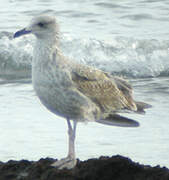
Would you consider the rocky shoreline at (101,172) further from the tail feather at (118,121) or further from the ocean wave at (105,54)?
the ocean wave at (105,54)

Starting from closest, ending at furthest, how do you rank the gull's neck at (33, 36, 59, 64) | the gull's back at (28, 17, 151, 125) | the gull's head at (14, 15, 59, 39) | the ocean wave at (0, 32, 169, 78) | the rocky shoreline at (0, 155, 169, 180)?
the rocky shoreline at (0, 155, 169, 180), the gull's back at (28, 17, 151, 125), the gull's neck at (33, 36, 59, 64), the gull's head at (14, 15, 59, 39), the ocean wave at (0, 32, 169, 78)

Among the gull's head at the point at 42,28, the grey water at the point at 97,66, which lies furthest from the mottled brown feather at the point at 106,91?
the grey water at the point at 97,66

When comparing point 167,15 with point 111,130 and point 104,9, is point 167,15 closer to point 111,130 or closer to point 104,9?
point 104,9

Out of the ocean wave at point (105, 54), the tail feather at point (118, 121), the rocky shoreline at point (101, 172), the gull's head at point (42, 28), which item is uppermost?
the gull's head at point (42, 28)

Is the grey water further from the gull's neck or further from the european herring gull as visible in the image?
the gull's neck

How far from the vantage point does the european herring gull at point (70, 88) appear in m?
5.95

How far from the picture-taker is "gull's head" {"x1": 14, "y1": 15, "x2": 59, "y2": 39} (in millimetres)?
6266

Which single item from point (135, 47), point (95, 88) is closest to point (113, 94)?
point (95, 88)

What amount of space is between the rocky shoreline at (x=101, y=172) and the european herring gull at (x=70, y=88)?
0.76ft

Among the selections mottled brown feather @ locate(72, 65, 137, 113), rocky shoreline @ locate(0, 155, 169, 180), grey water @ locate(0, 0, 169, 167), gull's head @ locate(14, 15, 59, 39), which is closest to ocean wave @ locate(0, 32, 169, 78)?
grey water @ locate(0, 0, 169, 167)

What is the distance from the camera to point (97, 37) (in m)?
13.8

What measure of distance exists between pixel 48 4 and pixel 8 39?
322 centimetres

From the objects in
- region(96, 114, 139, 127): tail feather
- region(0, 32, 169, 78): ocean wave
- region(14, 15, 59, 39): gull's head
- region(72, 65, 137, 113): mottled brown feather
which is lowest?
region(0, 32, 169, 78): ocean wave

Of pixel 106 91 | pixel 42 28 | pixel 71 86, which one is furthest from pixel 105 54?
pixel 71 86
